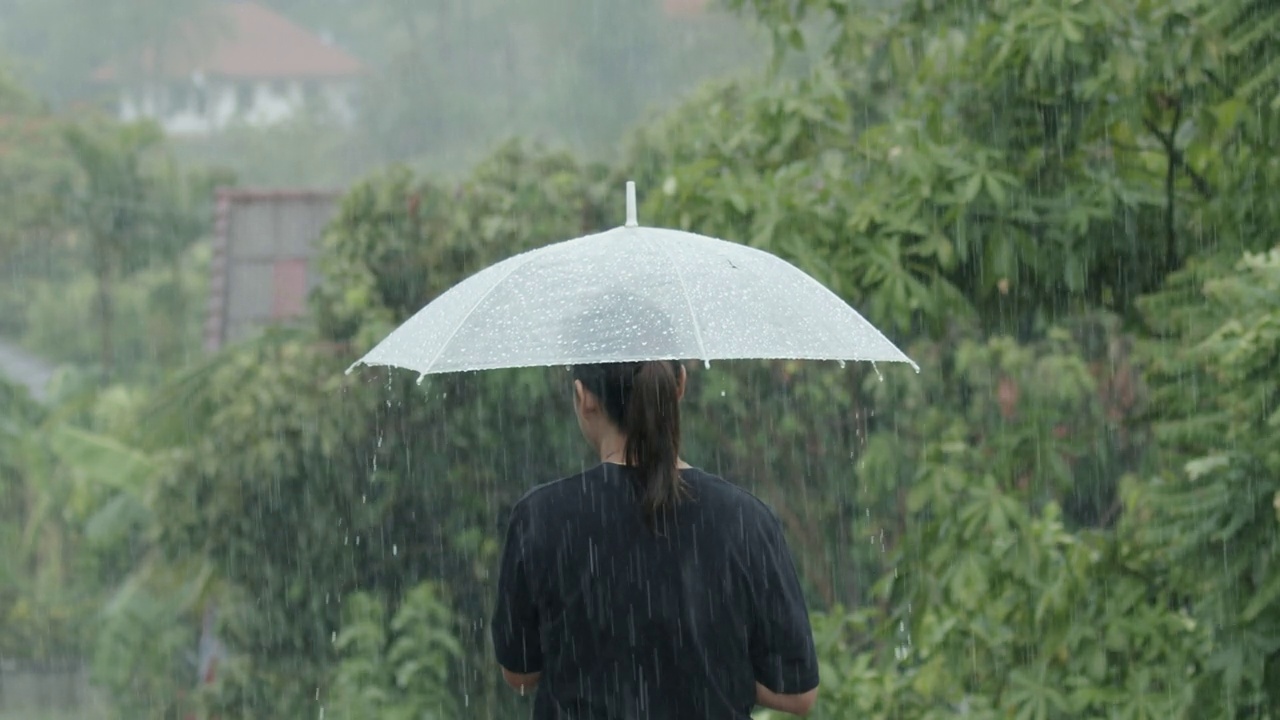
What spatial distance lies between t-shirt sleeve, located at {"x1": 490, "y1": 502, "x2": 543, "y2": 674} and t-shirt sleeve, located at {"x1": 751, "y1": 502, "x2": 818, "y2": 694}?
35 cm

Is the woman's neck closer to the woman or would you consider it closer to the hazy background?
the woman

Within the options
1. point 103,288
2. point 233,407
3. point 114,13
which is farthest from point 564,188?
point 114,13

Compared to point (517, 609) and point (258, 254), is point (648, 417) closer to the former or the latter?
point (517, 609)

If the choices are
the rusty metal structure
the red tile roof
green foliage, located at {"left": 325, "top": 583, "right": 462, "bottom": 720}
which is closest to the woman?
green foliage, located at {"left": 325, "top": 583, "right": 462, "bottom": 720}

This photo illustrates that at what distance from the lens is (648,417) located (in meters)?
2.53

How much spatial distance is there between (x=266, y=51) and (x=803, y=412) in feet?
238

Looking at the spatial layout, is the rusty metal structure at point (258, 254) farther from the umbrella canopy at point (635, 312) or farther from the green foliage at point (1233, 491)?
the umbrella canopy at point (635, 312)

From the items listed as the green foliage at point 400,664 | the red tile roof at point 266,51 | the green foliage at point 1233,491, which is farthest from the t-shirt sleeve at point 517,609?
the red tile roof at point 266,51

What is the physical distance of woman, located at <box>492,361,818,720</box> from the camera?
8.14 ft

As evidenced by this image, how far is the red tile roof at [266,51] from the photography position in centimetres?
7006

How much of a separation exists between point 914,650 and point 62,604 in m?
14.6

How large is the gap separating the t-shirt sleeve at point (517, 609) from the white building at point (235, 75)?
194ft

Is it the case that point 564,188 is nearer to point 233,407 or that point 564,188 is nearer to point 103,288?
point 233,407

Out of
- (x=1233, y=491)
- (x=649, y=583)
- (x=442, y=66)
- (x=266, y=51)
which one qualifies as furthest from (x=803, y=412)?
(x=266, y=51)
